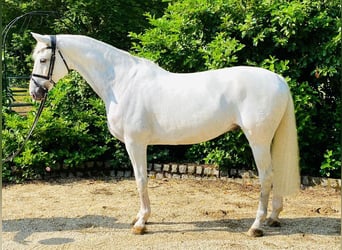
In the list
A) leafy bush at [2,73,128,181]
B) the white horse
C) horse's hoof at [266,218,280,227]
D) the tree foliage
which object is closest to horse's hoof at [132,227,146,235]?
the white horse

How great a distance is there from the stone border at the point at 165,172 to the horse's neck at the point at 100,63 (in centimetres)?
231

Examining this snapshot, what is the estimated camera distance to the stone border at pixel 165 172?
5422 millimetres

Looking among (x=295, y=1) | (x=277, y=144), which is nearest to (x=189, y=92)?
(x=277, y=144)

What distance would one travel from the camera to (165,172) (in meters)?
5.68

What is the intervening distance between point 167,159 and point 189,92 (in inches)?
102

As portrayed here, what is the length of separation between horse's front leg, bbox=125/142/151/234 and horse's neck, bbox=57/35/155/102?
1.64 ft

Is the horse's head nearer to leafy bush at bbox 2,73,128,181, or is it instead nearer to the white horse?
the white horse

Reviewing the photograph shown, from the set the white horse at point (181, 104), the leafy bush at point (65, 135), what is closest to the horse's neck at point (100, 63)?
the white horse at point (181, 104)

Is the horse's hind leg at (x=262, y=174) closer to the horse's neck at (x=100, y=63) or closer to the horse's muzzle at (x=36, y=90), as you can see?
the horse's neck at (x=100, y=63)

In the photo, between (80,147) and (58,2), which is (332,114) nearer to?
(80,147)

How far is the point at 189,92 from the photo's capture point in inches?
134

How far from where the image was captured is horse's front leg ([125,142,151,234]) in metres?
3.47

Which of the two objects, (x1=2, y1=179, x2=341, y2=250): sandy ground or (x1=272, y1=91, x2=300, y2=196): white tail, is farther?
(x1=272, y1=91, x2=300, y2=196): white tail

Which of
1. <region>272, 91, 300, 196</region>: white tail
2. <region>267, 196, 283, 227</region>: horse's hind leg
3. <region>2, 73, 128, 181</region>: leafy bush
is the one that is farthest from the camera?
<region>2, 73, 128, 181</region>: leafy bush
